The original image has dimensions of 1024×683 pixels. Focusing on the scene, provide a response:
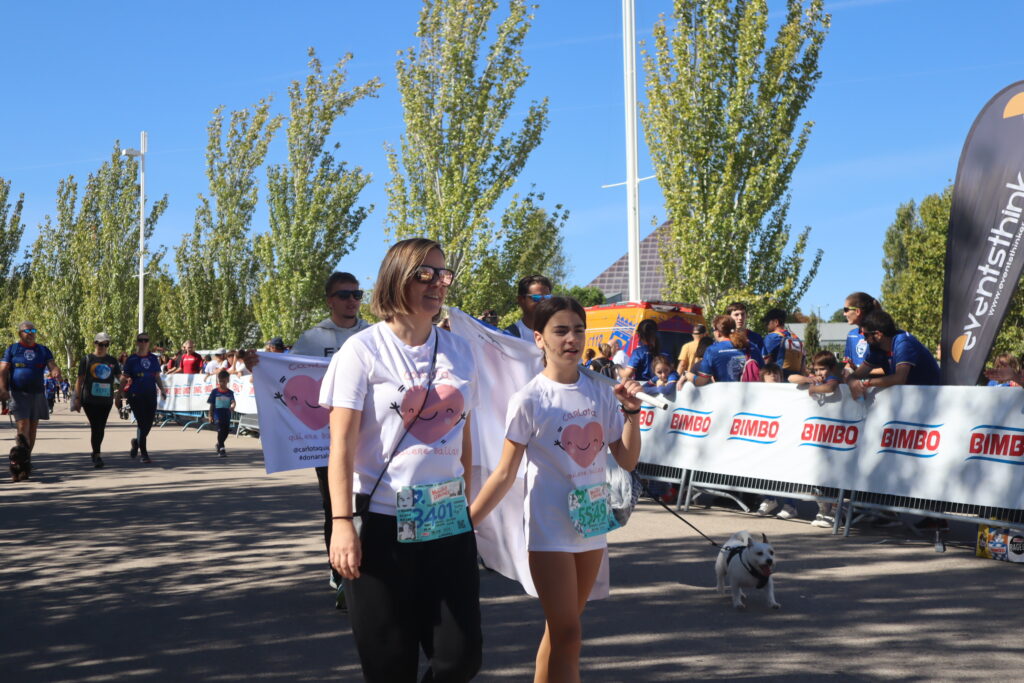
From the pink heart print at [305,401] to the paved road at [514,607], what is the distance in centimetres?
105

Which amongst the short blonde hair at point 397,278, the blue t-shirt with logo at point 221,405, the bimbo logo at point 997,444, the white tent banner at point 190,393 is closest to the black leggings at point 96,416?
the blue t-shirt with logo at point 221,405

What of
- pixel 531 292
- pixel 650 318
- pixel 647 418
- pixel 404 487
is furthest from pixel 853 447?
pixel 650 318

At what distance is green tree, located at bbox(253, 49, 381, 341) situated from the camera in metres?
39.0

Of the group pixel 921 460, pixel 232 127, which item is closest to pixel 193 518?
pixel 921 460

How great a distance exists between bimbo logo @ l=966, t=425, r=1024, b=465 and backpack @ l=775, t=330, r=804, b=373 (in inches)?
159

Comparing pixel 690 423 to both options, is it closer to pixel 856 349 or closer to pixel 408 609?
pixel 856 349

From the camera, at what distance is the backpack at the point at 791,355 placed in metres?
12.6

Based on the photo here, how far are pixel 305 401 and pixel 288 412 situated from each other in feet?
0.49

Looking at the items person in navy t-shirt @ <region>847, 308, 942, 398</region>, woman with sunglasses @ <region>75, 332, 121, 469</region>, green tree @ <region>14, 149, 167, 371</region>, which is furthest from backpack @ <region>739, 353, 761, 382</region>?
green tree @ <region>14, 149, 167, 371</region>

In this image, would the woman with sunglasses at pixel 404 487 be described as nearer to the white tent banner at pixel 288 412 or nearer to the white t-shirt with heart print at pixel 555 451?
the white t-shirt with heart print at pixel 555 451

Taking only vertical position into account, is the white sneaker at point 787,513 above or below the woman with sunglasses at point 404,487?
below

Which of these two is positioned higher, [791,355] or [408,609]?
[791,355]

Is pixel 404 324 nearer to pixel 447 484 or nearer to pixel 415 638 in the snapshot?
pixel 447 484

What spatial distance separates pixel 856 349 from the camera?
35.6ft
